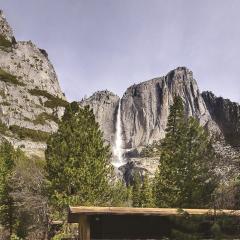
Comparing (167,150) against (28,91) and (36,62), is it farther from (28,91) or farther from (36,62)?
(36,62)

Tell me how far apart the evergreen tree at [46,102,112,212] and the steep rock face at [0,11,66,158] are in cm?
5673

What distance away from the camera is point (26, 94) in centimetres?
13262

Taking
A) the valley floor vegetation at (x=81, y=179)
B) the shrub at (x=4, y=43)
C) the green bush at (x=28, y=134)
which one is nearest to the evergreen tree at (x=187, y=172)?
the valley floor vegetation at (x=81, y=179)

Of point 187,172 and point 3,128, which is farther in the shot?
point 3,128

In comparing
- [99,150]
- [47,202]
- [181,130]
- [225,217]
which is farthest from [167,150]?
[225,217]

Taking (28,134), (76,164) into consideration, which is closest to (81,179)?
(76,164)

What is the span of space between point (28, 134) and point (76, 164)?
7414cm

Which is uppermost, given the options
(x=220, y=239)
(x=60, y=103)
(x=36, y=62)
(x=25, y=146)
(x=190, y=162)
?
(x=36, y=62)

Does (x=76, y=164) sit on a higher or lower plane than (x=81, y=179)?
higher

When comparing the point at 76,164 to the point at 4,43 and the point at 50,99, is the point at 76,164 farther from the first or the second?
the point at 4,43

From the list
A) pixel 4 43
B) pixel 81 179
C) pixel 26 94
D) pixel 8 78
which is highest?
pixel 4 43

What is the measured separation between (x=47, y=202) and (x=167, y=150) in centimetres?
1520

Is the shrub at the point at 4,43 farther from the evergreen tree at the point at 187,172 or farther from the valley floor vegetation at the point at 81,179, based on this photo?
the evergreen tree at the point at 187,172

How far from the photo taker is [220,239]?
9938 millimetres
